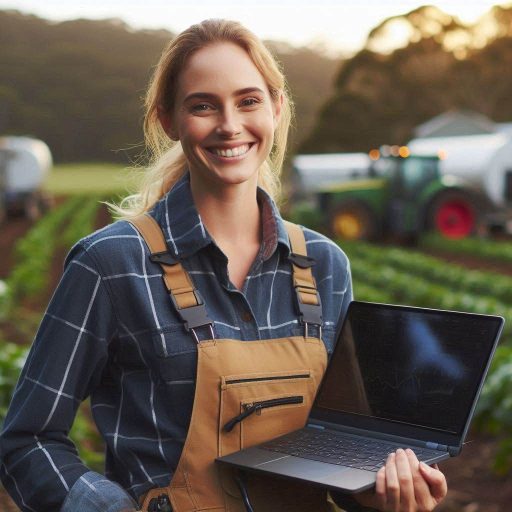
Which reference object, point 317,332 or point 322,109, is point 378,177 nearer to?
point 322,109

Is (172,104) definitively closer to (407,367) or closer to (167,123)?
(167,123)

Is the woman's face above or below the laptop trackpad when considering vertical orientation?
above

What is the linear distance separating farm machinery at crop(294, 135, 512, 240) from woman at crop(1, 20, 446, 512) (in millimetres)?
15993

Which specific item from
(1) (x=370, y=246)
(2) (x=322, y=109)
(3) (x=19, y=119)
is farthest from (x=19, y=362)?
(2) (x=322, y=109)

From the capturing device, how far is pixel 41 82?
3262 centimetres

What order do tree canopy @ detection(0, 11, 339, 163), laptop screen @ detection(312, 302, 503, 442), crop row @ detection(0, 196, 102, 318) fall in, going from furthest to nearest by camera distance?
tree canopy @ detection(0, 11, 339, 163) → crop row @ detection(0, 196, 102, 318) → laptop screen @ detection(312, 302, 503, 442)

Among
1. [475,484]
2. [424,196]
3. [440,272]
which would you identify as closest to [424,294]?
[440,272]

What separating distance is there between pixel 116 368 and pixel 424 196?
16356mm

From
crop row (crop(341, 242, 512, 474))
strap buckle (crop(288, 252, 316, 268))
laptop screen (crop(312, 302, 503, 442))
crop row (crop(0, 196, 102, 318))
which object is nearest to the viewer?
laptop screen (crop(312, 302, 503, 442))

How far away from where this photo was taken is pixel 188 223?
162 cm

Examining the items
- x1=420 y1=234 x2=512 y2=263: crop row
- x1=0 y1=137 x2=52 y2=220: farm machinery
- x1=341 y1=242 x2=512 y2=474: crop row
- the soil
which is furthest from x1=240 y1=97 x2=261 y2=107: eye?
x1=0 y1=137 x2=52 y2=220: farm machinery

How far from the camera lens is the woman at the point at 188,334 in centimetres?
150

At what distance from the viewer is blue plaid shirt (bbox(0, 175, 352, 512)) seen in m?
1.51

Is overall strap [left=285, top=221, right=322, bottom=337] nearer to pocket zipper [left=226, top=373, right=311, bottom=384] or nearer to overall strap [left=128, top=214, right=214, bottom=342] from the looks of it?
pocket zipper [left=226, top=373, right=311, bottom=384]
